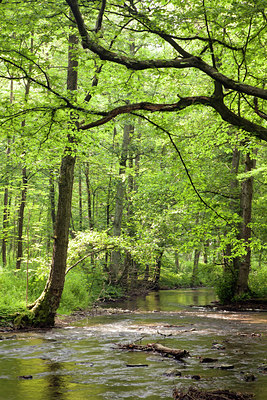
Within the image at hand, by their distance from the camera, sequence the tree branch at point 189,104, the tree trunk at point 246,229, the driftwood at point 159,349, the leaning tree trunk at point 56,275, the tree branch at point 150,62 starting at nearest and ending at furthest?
the tree branch at point 150,62
the tree branch at point 189,104
the driftwood at point 159,349
the leaning tree trunk at point 56,275
the tree trunk at point 246,229

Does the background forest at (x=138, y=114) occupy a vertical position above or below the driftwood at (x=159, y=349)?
above

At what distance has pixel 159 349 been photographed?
7.67 meters

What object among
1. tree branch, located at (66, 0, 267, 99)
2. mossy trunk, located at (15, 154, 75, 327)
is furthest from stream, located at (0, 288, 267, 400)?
tree branch, located at (66, 0, 267, 99)

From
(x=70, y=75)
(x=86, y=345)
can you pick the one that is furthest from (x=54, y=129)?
(x=86, y=345)

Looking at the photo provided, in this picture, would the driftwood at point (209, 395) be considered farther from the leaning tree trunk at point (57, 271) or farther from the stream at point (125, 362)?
the leaning tree trunk at point (57, 271)

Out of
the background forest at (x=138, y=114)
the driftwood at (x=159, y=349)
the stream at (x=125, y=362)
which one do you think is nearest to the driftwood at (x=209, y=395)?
the stream at (x=125, y=362)

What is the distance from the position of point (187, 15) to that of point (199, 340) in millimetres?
7304

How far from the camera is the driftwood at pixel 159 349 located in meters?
7.21

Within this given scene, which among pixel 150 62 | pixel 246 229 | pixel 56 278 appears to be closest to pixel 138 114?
pixel 150 62

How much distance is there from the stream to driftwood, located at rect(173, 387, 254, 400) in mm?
163

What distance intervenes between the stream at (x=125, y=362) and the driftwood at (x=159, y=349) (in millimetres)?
182

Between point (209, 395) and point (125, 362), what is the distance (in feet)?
8.51

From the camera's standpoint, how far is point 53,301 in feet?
33.6

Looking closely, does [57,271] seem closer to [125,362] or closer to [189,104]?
[125,362]
